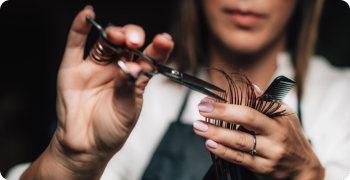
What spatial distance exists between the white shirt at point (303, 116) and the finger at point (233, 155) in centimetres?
49

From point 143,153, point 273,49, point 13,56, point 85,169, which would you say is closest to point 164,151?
point 143,153

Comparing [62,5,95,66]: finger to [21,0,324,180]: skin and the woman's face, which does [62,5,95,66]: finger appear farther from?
the woman's face

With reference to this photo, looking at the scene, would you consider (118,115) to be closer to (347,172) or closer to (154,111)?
(154,111)

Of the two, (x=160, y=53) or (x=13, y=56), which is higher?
(x=160, y=53)

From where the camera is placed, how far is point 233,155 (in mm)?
512

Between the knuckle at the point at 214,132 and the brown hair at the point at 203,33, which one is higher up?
the brown hair at the point at 203,33

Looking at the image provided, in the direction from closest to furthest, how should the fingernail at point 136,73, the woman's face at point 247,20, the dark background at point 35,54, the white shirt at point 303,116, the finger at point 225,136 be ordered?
1. the fingernail at point 136,73
2. the finger at point 225,136
3. the woman's face at point 247,20
4. the white shirt at point 303,116
5. the dark background at point 35,54

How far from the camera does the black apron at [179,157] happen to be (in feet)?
3.07

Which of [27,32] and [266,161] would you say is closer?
[266,161]

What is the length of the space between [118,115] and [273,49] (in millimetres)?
788

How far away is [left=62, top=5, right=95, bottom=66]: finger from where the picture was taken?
0.45 m

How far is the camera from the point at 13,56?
1127mm

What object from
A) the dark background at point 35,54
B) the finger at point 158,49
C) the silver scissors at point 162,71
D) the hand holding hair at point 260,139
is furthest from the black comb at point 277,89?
the dark background at point 35,54

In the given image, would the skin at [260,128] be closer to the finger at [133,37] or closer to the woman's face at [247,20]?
the woman's face at [247,20]
